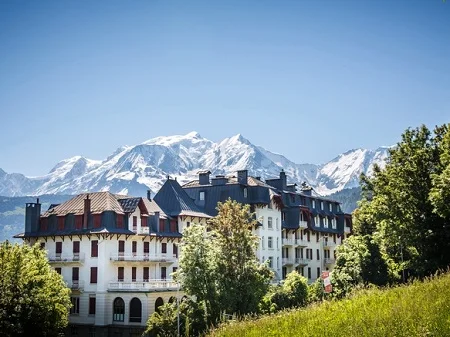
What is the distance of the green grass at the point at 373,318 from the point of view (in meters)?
11.1

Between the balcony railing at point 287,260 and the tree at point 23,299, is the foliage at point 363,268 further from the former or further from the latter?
the tree at point 23,299

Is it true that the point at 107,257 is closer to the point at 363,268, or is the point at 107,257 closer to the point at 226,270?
the point at 226,270

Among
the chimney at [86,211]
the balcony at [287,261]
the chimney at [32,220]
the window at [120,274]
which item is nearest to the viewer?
the chimney at [86,211]

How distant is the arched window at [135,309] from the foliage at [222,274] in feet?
33.5

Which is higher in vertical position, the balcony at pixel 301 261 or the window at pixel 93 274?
the balcony at pixel 301 261

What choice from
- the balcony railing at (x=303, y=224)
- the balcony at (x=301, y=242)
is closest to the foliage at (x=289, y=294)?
the balcony railing at (x=303, y=224)

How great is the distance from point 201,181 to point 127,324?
24178 millimetres

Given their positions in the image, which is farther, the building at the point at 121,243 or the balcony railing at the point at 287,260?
the balcony railing at the point at 287,260

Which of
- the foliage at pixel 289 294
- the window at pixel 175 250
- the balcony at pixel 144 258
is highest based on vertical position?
the window at pixel 175 250

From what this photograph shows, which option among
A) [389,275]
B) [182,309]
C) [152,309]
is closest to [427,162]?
[389,275]

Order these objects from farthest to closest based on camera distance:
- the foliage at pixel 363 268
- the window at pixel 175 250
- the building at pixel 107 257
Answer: the window at pixel 175 250, the building at pixel 107 257, the foliage at pixel 363 268

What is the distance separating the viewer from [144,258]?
189ft

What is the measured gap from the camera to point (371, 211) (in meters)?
45.6

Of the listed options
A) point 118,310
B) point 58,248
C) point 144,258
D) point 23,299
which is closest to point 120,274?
point 144,258
